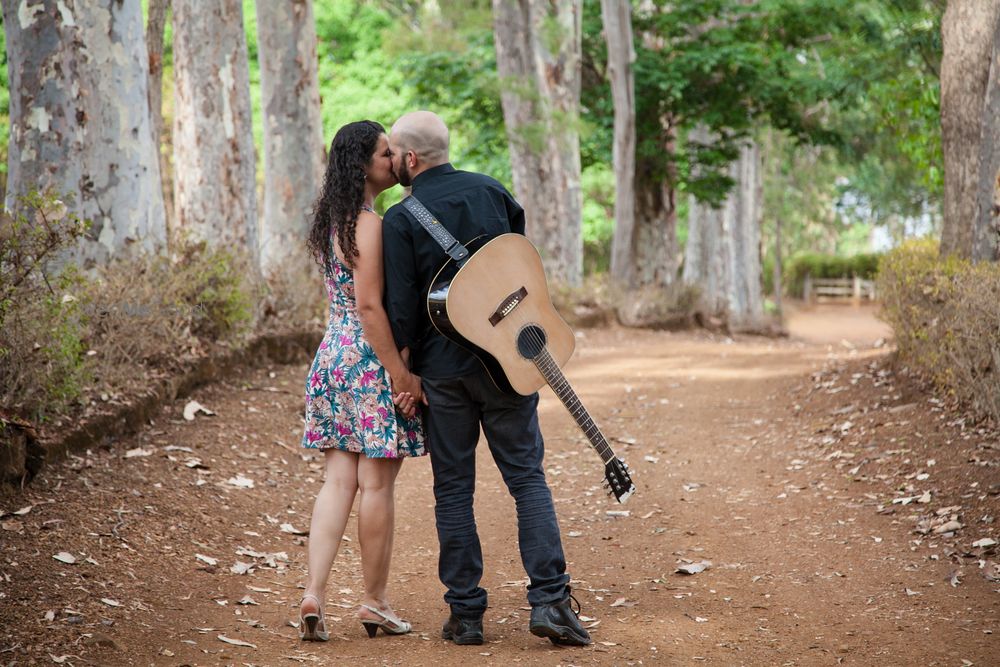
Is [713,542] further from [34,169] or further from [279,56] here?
[279,56]

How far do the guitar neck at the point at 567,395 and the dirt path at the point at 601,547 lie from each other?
0.84 m

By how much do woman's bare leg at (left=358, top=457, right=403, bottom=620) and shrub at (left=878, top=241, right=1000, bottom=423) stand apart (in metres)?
4.03

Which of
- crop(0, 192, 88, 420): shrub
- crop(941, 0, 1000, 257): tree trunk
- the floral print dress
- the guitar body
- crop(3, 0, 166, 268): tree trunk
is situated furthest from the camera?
crop(941, 0, 1000, 257): tree trunk

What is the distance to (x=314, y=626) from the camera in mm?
4457

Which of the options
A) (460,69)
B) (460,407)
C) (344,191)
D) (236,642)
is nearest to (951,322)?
(460,407)

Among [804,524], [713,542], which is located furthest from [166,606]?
[804,524]

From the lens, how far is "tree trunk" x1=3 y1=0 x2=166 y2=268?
24.2 ft

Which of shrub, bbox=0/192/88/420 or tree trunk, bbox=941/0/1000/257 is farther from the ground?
tree trunk, bbox=941/0/1000/257

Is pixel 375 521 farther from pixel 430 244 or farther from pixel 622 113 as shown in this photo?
pixel 622 113

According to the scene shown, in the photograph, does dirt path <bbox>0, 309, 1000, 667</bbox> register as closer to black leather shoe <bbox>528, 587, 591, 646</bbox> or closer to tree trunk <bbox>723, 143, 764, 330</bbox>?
black leather shoe <bbox>528, 587, 591, 646</bbox>

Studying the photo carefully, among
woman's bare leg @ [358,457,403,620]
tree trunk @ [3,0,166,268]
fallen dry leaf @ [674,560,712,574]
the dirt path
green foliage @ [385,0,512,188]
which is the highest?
green foliage @ [385,0,512,188]

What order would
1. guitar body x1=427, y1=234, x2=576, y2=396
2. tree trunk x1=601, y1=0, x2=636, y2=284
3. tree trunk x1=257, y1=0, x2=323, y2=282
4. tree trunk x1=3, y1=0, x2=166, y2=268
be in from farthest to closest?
tree trunk x1=601, y1=0, x2=636, y2=284, tree trunk x1=257, y1=0, x2=323, y2=282, tree trunk x1=3, y1=0, x2=166, y2=268, guitar body x1=427, y1=234, x2=576, y2=396

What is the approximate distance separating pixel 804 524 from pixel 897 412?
7.31 feet

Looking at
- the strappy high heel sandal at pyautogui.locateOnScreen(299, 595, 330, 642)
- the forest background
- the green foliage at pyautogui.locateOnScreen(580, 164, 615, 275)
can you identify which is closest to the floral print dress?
the strappy high heel sandal at pyautogui.locateOnScreen(299, 595, 330, 642)
